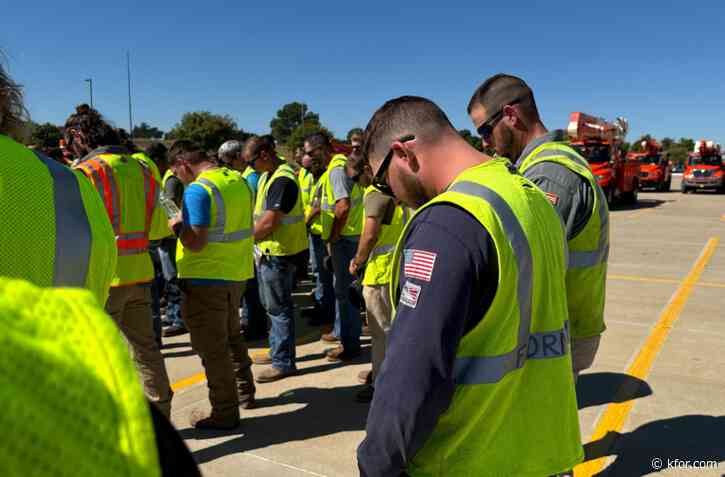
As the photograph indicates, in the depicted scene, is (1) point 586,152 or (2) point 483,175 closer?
(2) point 483,175

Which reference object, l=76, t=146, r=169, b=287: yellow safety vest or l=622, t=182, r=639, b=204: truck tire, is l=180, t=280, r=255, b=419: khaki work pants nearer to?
l=76, t=146, r=169, b=287: yellow safety vest

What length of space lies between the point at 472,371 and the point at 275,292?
3.51 metres

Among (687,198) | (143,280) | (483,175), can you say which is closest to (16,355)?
(483,175)

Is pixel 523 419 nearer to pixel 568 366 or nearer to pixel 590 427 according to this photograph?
pixel 568 366

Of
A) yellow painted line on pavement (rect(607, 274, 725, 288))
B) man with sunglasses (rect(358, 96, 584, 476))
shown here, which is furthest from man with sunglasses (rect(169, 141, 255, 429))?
yellow painted line on pavement (rect(607, 274, 725, 288))

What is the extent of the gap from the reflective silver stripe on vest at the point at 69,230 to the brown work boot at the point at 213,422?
8.65 feet

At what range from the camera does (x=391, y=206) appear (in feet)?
14.0

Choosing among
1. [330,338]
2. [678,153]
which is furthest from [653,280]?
[678,153]

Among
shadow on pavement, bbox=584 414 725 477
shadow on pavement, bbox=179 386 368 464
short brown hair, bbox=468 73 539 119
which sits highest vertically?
short brown hair, bbox=468 73 539 119

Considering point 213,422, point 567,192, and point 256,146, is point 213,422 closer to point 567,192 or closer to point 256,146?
point 256,146

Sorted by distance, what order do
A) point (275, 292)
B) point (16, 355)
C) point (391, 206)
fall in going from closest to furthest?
1. point (16, 355)
2. point (391, 206)
3. point (275, 292)

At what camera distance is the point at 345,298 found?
5152mm

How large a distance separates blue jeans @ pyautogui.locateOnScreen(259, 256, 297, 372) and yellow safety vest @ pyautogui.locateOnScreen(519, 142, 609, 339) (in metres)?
2.71

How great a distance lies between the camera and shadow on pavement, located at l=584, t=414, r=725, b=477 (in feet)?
10.7
